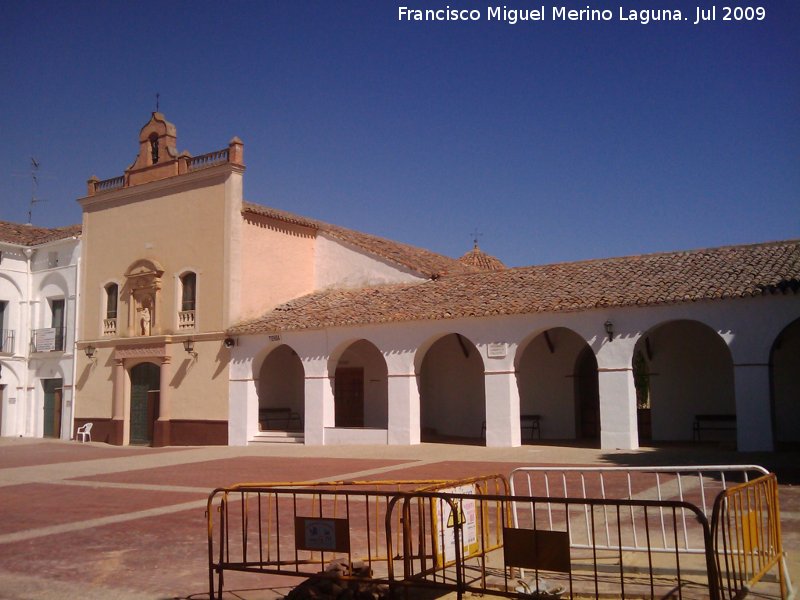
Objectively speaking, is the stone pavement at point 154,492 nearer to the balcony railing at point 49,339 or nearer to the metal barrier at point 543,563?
the metal barrier at point 543,563

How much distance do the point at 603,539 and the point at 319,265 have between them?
67.6 feet

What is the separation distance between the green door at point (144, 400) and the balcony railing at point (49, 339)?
13.6ft

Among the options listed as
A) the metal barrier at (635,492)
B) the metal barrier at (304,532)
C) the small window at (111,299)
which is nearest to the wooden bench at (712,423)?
the metal barrier at (635,492)

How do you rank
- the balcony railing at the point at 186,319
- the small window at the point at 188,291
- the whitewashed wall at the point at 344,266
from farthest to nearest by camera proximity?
the whitewashed wall at the point at 344,266 < the small window at the point at 188,291 < the balcony railing at the point at 186,319

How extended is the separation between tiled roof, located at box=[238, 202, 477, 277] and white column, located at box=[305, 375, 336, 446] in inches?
193

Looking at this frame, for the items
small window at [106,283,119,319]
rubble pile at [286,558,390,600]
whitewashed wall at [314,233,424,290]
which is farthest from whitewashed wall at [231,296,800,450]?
rubble pile at [286,558,390,600]

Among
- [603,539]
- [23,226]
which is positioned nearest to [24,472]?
[603,539]

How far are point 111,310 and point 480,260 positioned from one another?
14229 mm

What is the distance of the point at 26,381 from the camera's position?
29594mm

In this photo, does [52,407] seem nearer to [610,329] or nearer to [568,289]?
[568,289]

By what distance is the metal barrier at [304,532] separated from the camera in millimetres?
6121

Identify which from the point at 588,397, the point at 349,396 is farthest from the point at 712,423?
the point at 349,396

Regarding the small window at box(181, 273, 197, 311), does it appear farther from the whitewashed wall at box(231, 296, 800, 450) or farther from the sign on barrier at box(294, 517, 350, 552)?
the sign on barrier at box(294, 517, 350, 552)

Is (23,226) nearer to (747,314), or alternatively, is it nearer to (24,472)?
(24,472)
